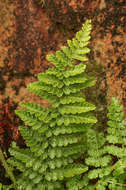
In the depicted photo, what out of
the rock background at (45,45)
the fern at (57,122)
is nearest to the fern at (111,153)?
the fern at (57,122)

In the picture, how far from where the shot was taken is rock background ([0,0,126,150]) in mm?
2529

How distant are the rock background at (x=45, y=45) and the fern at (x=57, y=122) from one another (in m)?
0.34

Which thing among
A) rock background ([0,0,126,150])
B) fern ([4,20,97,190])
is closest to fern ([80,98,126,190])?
fern ([4,20,97,190])

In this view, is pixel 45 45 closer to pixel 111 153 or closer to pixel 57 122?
pixel 57 122

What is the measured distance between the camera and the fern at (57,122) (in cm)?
218

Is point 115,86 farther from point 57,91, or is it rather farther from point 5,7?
point 5,7

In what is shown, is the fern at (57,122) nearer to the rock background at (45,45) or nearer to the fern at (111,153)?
the fern at (111,153)

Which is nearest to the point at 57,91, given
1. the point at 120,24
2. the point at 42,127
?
the point at 42,127

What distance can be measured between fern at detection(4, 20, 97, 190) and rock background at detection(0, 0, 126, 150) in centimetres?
34

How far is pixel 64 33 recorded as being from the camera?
2672 millimetres

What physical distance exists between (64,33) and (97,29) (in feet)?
1.14

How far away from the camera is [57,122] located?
2.25m

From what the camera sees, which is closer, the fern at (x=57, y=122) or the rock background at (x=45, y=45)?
the fern at (x=57, y=122)

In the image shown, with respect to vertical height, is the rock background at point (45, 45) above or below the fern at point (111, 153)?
above
